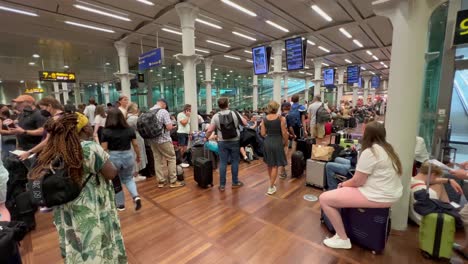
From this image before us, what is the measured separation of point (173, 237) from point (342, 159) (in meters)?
2.74

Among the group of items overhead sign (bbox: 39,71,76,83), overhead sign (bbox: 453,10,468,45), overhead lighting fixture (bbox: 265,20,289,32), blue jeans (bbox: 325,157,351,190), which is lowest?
blue jeans (bbox: 325,157,351,190)

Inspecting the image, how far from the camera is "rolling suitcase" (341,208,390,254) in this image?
2152 mm

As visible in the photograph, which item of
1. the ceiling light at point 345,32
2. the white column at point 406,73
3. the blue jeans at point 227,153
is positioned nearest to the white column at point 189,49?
the blue jeans at point 227,153

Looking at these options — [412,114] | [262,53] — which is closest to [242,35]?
[262,53]

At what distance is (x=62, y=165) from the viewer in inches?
53.7

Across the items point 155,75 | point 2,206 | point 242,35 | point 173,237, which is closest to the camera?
point 2,206

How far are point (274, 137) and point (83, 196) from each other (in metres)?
2.71

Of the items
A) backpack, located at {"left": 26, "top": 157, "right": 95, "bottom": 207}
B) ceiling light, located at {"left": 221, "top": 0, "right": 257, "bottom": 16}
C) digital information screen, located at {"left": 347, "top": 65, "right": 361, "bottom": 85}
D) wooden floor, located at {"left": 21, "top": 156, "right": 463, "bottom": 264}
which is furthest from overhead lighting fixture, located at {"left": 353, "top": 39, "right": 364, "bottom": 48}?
backpack, located at {"left": 26, "top": 157, "right": 95, "bottom": 207}

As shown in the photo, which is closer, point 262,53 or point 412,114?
point 412,114

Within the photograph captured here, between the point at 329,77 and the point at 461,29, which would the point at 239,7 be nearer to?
the point at 461,29

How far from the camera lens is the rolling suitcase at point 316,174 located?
12.6 feet

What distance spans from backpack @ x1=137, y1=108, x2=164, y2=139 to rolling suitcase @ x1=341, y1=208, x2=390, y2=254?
9.55 ft

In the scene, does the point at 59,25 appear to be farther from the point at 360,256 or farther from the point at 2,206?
the point at 360,256

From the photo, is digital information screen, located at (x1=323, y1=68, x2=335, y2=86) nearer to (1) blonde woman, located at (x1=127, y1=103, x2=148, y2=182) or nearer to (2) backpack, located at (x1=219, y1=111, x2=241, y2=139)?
(2) backpack, located at (x1=219, y1=111, x2=241, y2=139)
